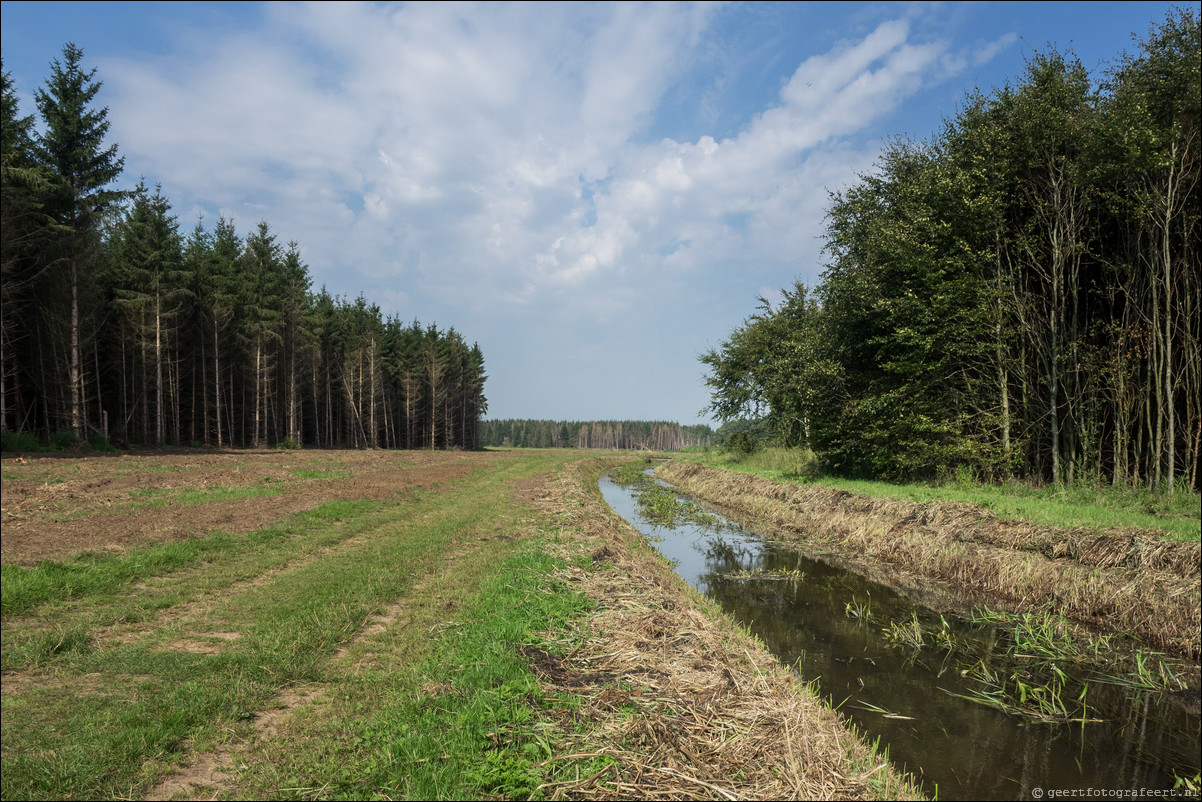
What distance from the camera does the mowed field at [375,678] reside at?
3932mm

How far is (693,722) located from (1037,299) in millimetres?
19487

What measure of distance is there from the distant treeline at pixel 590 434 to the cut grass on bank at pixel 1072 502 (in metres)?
125

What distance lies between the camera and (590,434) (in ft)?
518

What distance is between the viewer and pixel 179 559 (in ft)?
29.8

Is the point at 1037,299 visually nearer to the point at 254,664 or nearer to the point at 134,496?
the point at 254,664

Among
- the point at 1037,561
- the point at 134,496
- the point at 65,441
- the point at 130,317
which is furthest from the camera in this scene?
the point at 130,317

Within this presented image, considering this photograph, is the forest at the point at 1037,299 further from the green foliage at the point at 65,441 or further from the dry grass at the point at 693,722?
the green foliage at the point at 65,441

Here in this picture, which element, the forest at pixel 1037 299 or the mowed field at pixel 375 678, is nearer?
the mowed field at pixel 375 678

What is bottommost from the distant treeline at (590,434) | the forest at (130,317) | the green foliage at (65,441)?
the distant treeline at (590,434)

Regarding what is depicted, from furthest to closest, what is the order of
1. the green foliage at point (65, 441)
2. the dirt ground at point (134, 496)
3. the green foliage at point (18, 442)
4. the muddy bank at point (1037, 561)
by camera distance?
the green foliage at point (65, 441) < the green foliage at point (18, 442) < the dirt ground at point (134, 496) < the muddy bank at point (1037, 561)

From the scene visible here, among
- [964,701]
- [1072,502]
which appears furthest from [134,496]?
[1072,502]

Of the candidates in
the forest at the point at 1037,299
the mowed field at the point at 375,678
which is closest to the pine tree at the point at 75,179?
the mowed field at the point at 375,678

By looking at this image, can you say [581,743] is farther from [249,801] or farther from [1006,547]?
[1006,547]

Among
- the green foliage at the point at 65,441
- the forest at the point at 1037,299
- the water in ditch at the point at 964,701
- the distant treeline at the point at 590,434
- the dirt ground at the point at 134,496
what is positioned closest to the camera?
the water in ditch at the point at 964,701
